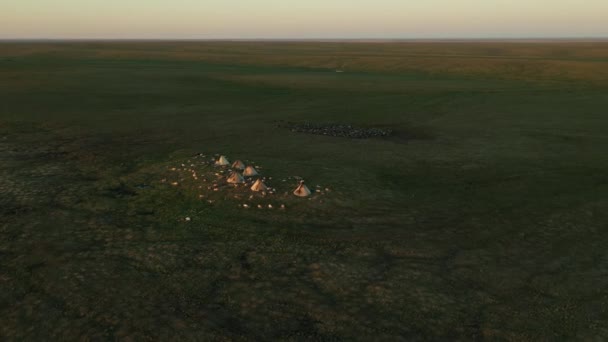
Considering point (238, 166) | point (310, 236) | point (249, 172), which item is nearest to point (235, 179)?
point (249, 172)

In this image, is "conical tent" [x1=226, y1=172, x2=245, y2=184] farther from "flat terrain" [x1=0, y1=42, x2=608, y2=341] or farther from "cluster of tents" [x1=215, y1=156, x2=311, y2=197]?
"flat terrain" [x1=0, y1=42, x2=608, y2=341]

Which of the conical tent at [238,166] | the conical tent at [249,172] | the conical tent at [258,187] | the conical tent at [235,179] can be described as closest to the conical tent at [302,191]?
the conical tent at [258,187]

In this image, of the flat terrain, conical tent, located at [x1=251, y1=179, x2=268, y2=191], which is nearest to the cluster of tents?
conical tent, located at [x1=251, y1=179, x2=268, y2=191]

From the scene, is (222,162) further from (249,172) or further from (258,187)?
(258,187)

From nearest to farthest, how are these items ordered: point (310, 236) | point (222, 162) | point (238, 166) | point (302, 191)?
point (310, 236) → point (302, 191) → point (238, 166) → point (222, 162)

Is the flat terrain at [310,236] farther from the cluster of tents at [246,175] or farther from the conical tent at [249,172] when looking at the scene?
the conical tent at [249,172]

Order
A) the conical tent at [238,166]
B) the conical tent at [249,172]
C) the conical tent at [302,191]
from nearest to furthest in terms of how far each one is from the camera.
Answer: the conical tent at [302,191]
the conical tent at [249,172]
the conical tent at [238,166]
